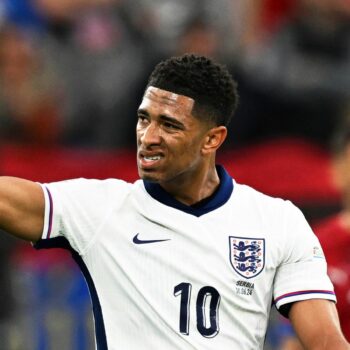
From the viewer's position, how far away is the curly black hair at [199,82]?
16.7 ft

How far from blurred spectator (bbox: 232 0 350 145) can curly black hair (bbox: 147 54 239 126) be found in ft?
16.4

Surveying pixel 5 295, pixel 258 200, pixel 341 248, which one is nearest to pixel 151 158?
pixel 258 200

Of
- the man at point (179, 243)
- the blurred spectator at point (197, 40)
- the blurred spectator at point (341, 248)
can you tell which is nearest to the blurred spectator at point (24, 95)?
the blurred spectator at point (197, 40)

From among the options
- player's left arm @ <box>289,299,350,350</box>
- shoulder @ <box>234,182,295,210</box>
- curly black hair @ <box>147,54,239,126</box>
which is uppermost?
curly black hair @ <box>147,54,239,126</box>

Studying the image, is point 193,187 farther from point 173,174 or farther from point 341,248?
point 341,248

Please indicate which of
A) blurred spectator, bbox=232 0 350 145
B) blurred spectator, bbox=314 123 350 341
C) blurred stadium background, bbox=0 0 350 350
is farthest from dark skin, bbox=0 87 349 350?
blurred spectator, bbox=232 0 350 145

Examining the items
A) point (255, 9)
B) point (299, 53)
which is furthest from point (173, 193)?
point (255, 9)

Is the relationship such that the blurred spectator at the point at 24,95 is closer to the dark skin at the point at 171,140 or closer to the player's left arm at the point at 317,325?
the dark skin at the point at 171,140

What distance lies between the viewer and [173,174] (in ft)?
16.8

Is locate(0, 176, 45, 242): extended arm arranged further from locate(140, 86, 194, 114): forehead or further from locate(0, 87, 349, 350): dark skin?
locate(140, 86, 194, 114): forehead

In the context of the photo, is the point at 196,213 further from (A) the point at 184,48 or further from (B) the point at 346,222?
(A) the point at 184,48

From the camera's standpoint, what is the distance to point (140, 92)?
32.7 feet

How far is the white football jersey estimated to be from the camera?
4.95 m

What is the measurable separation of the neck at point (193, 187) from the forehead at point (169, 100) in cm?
35
